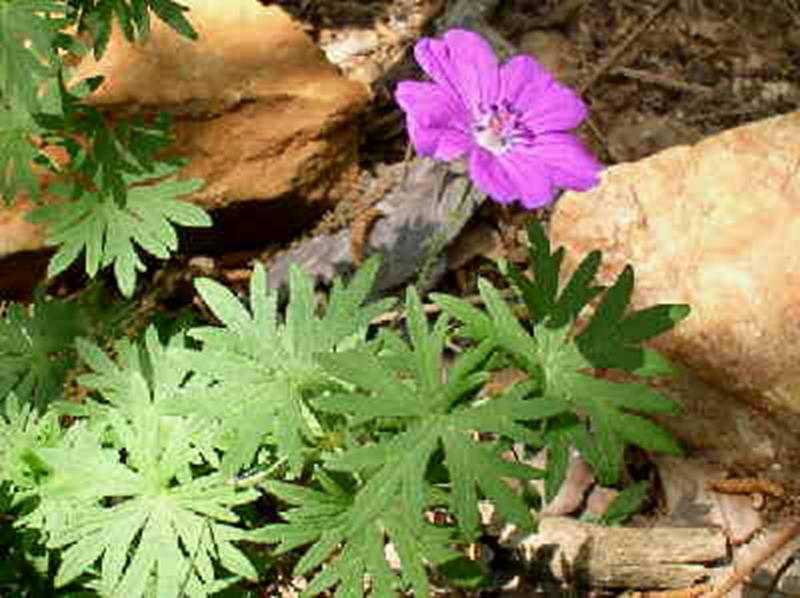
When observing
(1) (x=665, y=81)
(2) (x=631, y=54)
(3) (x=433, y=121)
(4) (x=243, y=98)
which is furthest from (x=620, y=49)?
(3) (x=433, y=121)

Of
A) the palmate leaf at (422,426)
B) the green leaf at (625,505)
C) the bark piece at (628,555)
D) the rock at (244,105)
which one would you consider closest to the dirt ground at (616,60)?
the rock at (244,105)

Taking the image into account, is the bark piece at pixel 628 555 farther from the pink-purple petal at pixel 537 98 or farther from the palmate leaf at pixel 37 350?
the palmate leaf at pixel 37 350

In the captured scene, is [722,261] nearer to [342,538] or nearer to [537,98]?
[537,98]

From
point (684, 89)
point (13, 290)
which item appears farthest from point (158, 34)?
point (684, 89)

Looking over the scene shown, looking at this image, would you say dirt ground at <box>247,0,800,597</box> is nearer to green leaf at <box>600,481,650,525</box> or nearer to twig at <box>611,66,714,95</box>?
twig at <box>611,66,714,95</box>

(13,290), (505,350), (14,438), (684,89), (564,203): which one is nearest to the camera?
(505,350)

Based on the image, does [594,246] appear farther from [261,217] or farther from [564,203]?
[261,217]

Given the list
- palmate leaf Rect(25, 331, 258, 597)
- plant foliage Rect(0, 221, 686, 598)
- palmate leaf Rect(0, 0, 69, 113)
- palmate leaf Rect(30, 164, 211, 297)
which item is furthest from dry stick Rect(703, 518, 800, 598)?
palmate leaf Rect(0, 0, 69, 113)
